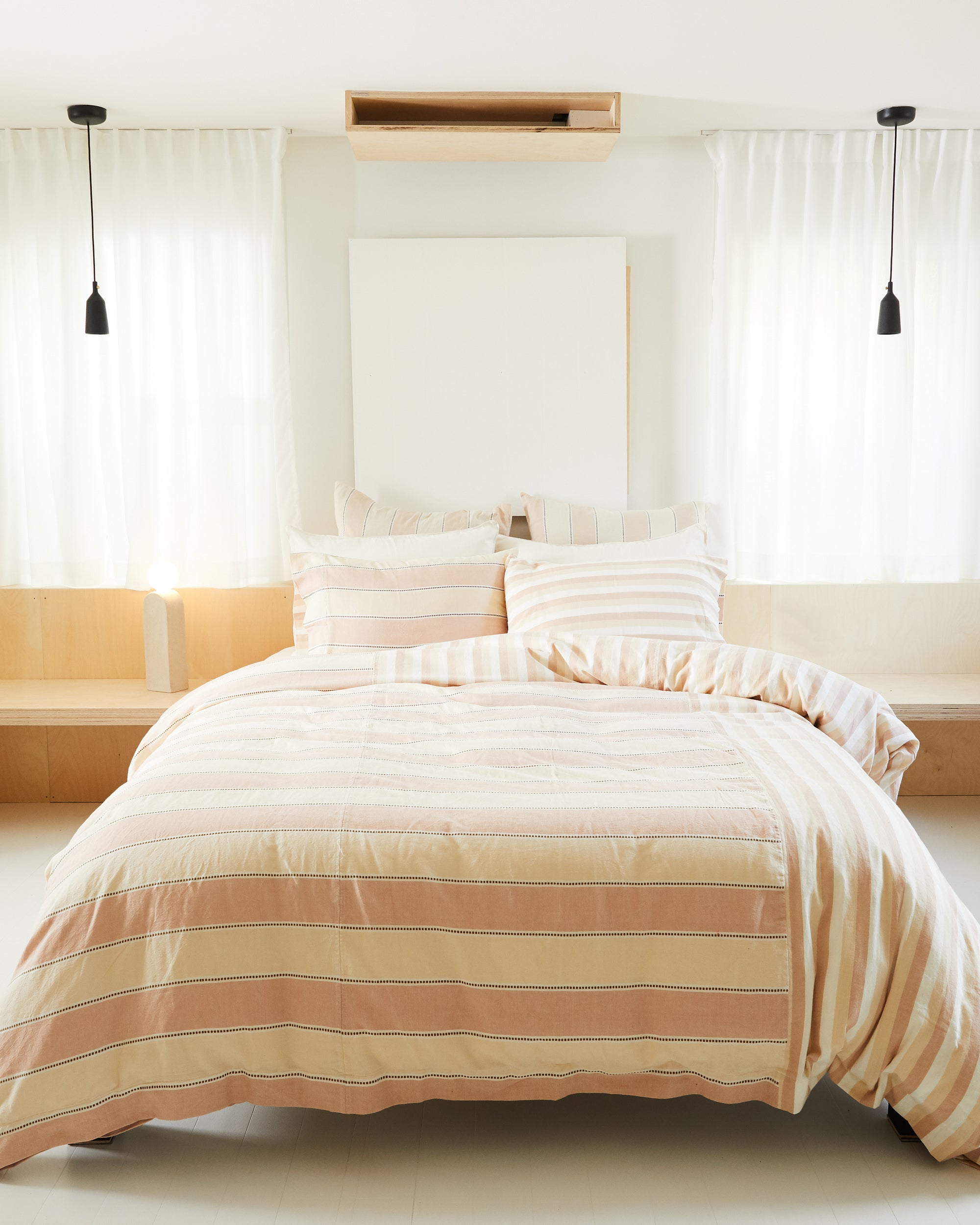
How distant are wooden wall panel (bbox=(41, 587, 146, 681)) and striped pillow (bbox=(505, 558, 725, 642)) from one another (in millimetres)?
1515

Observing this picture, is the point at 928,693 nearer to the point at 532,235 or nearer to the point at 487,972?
the point at 532,235

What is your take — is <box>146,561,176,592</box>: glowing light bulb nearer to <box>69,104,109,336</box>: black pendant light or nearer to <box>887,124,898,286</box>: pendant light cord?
<box>69,104,109,336</box>: black pendant light

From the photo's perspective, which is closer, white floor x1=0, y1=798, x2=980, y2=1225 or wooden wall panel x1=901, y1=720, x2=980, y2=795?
white floor x1=0, y1=798, x2=980, y2=1225

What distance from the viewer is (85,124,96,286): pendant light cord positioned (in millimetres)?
3471

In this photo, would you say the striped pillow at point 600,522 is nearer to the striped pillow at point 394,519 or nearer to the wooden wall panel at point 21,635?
the striped pillow at point 394,519

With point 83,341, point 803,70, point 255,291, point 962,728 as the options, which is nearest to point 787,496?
point 962,728

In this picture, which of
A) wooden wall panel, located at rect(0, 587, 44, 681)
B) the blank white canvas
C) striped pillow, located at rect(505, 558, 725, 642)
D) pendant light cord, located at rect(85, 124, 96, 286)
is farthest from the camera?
wooden wall panel, located at rect(0, 587, 44, 681)

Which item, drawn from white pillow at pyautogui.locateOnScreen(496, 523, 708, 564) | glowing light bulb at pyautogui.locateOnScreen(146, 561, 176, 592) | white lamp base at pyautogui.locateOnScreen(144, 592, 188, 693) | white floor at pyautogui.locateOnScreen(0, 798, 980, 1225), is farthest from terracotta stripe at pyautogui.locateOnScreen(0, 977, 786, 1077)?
glowing light bulb at pyautogui.locateOnScreen(146, 561, 176, 592)

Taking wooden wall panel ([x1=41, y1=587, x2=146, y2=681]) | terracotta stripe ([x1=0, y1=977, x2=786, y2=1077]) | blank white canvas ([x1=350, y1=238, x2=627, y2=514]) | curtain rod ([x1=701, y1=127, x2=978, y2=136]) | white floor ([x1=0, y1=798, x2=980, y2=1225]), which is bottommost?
white floor ([x1=0, y1=798, x2=980, y2=1225])

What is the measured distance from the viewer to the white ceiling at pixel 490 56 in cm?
256

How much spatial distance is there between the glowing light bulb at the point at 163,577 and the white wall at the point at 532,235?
53cm

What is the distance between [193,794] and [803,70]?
8.73ft

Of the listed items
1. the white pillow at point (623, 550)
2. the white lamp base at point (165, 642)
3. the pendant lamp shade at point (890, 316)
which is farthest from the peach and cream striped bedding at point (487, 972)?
the pendant lamp shade at point (890, 316)

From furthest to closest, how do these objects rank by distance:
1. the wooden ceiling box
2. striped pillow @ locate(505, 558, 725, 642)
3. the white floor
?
the wooden ceiling box
striped pillow @ locate(505, 558, 725, 642)
the white floor
